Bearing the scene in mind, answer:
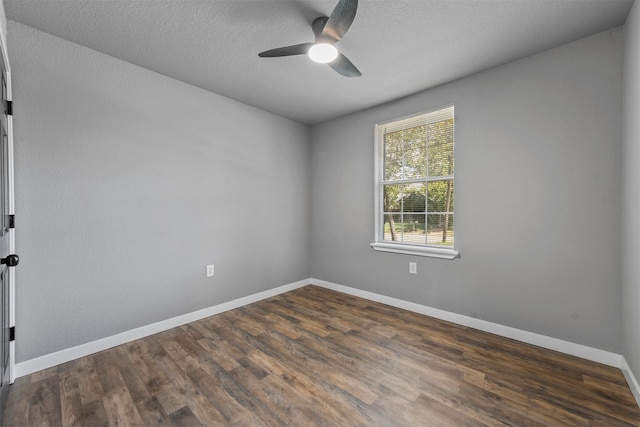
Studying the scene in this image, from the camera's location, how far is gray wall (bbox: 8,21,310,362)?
1973mm

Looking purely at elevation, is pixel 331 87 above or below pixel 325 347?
above

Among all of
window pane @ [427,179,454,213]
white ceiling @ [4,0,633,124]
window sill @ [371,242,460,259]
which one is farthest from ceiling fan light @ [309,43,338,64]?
window sill @ [371,242,460,259]

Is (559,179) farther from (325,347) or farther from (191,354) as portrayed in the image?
(191,354)

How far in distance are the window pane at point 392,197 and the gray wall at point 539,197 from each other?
0.68m

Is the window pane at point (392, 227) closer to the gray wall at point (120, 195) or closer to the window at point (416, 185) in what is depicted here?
the window at point (416, 185)

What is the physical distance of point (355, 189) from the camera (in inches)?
144

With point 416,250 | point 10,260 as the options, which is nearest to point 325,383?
point 416,250

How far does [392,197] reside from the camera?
11.1ft

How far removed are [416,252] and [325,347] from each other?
1446mm

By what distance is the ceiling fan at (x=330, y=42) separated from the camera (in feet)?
4.98

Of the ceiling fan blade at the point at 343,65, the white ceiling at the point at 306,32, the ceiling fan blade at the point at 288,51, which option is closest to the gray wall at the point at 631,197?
the white ceiling at the point at 306,32

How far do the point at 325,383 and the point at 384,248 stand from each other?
1.81 metres

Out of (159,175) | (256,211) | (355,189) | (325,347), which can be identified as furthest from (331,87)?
(325,347)

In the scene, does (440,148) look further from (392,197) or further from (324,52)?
(324,52)
